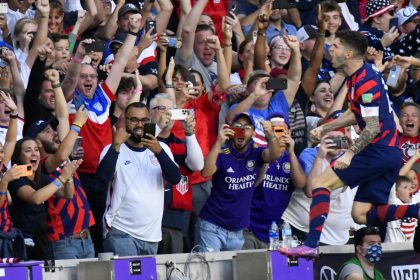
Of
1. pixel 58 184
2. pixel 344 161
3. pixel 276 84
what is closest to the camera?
pixel 344 161

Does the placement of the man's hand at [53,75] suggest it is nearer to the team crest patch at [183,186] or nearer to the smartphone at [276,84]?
the team crest patch at [183,186]

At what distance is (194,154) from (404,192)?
8.34ft

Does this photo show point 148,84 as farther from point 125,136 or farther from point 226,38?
point 125,136

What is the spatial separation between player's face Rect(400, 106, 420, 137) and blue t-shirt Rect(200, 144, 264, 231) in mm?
2909

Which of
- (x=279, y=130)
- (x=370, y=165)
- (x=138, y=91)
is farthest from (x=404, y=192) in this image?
(x=138, y=91)

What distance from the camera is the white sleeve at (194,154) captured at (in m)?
14.2

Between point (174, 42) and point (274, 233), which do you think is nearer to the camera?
point (274, 233)

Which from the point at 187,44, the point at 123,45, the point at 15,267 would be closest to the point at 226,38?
the point at 187,44

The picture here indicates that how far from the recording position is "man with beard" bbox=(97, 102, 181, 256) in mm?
13484

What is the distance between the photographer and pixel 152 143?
1347 centimetres

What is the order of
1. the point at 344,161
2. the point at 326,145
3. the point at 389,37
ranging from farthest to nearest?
the point at 389,37 < the point at 326,145 < the point at 344,161

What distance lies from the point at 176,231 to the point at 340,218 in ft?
6.30

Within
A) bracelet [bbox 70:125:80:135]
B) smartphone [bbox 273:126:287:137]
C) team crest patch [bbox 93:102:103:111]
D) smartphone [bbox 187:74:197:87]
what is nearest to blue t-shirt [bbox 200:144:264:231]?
smartphone [bbox 273:126:287:137]

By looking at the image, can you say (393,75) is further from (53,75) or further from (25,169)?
(25,169)
